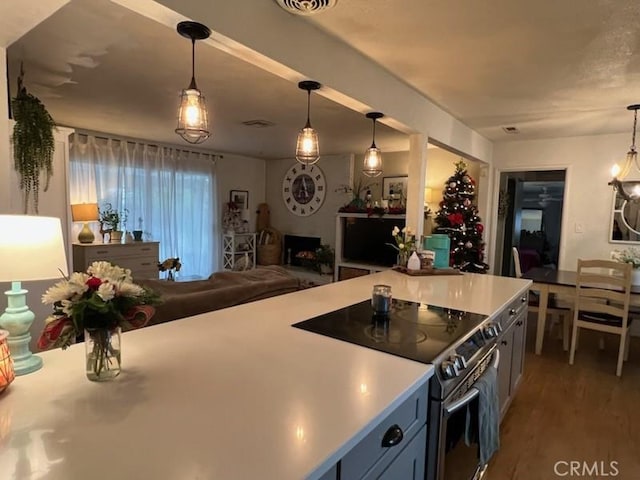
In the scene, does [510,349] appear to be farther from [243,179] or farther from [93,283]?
[243,179]

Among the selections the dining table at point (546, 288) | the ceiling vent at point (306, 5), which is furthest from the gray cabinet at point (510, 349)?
the ceiling vent at point (306, 5)

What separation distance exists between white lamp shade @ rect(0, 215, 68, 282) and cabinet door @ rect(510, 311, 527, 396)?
2479 millimetres

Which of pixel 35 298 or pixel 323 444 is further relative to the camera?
pixel 35 298

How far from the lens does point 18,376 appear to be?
1086 millimetres

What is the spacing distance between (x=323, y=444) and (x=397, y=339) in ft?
2.43

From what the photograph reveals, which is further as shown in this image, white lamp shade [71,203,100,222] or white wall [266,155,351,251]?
white wall [266,155,351,251]

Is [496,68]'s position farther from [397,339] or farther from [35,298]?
[35,298]

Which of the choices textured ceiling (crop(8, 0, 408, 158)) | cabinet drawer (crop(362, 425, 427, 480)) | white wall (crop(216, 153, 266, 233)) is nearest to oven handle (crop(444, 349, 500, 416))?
cabinet drawer (crop(362, 425, 427, 480))

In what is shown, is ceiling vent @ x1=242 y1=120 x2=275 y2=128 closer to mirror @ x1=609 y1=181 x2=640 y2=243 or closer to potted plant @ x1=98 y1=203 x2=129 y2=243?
potted plant @ x1=98 y1=203 x2=129 y2=243

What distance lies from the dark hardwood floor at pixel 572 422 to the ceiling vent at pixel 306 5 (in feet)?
8.23

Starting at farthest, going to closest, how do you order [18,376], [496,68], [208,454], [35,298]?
[496,68] → [35,298] → [18,376] → [208,454]

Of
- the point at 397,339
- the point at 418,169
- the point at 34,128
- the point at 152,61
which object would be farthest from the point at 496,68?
the point at 34,128

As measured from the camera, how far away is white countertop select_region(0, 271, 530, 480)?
739 millimetres

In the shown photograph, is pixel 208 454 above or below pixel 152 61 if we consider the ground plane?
below
